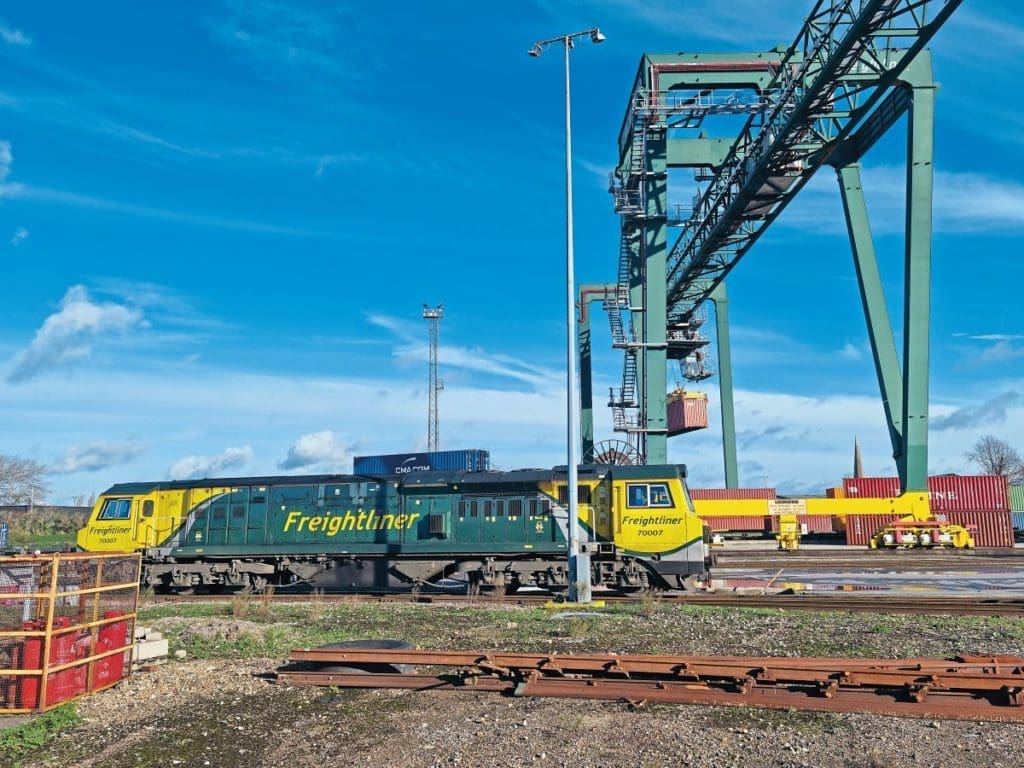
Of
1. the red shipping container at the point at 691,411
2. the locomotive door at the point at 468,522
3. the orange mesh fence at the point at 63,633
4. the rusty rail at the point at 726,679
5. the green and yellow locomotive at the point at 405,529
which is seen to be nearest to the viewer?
the rusty rail at the point at 726,679

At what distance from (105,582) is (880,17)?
26.2 metres

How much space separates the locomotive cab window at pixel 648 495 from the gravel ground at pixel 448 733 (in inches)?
426

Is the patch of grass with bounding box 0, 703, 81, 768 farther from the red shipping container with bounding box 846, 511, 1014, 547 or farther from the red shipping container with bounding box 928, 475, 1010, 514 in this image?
the red shipping container with bounding box 928, 475, 1010, 514

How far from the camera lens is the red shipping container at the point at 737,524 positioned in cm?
4491

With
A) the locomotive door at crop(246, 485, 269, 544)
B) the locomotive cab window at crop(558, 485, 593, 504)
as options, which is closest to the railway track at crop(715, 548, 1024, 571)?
the locomotive cab window at crop(558, 485, 593, 504)

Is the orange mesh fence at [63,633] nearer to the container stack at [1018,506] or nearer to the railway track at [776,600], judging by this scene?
the railway track at [776,600]

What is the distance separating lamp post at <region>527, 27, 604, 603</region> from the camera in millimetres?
17844

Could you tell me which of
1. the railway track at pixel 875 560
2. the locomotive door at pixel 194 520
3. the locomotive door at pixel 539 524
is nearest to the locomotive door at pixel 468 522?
the locomotive door at pixel 539 524

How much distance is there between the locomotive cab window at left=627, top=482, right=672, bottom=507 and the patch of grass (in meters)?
13.4

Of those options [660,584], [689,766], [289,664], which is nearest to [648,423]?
[660,584]

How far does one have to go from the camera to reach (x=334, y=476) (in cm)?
2167

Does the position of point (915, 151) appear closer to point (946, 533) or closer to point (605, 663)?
point (946, 533)

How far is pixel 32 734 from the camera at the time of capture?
793 cm

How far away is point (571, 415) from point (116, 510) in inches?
538
